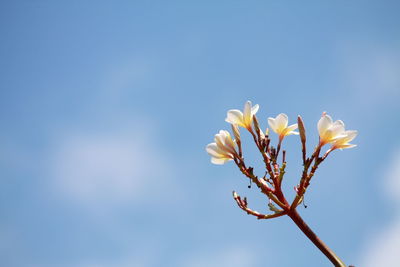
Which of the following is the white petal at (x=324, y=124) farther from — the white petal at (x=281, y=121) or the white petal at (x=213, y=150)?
the white petal at (x=213, y=150)

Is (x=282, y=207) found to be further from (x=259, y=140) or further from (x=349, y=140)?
(x=349, y=140)

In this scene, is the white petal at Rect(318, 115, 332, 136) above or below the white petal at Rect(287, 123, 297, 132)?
below

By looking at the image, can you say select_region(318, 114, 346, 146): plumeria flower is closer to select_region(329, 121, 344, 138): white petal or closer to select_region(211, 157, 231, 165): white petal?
select_region(329, 121, 344, 138): white petal

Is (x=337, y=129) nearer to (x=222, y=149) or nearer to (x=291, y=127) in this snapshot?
(x=291, y=127)

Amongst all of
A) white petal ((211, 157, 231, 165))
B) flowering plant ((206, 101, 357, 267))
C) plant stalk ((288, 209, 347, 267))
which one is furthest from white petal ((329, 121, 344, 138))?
white petal ((211, 157, 231, 165))

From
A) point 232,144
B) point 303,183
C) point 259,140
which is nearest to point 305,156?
point 303,183

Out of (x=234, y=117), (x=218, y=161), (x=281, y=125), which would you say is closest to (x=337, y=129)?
(x=281, y=125)
